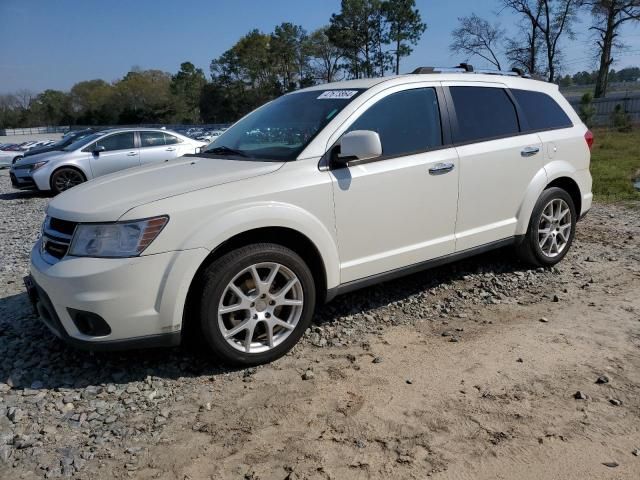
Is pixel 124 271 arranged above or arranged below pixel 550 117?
below

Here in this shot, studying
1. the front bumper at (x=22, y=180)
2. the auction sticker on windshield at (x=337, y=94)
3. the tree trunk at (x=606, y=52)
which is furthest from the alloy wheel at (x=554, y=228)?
the tree trunk at (x=606, y=52)

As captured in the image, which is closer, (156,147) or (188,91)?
(156,147)

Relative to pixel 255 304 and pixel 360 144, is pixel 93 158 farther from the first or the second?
pixel 360 144

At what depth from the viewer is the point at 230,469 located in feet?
8.10

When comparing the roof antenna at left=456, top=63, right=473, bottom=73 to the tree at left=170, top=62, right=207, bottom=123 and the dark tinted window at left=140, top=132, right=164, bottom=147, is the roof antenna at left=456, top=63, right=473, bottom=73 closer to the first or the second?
the dark tinted window at left=140, top=132, right=164, bottom=147

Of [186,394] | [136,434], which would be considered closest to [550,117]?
[186,394]

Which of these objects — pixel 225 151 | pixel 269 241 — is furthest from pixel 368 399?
pixel 225 151

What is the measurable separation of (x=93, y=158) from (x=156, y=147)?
4.79 ft

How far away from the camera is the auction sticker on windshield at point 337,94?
3.83 metres

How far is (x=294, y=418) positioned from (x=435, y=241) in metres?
1.88

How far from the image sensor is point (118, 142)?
499 inches

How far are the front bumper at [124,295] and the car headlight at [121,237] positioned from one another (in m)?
0.05

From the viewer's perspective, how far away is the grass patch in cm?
884

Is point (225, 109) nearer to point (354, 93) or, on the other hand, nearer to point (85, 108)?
point (85, 108)
